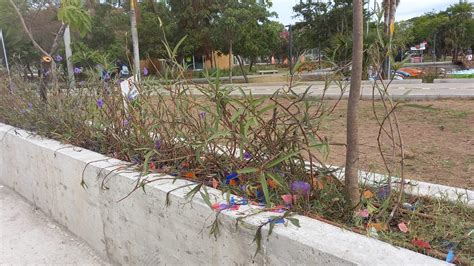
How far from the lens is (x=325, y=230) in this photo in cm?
161

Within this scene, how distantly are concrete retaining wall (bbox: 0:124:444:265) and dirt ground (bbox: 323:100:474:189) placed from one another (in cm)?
86

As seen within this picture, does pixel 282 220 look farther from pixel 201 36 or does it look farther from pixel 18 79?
pixel 201 36

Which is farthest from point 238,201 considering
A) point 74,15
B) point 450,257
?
point 74,15

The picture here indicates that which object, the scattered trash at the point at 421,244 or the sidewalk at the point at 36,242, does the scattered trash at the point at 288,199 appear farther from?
the sidewalk at the point at 36,242

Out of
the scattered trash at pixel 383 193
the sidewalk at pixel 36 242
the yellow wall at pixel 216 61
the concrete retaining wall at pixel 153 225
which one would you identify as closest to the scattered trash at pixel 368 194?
the scattered trash at pixel 383 193

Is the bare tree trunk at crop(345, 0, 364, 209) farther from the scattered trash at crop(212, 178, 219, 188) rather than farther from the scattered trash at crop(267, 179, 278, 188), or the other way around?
the scattered trash at crop(212, 178, 219, 188)

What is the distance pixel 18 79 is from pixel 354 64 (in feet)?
16.7

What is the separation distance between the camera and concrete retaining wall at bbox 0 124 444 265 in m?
1.49

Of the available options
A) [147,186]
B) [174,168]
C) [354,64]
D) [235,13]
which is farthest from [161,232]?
[235,13]

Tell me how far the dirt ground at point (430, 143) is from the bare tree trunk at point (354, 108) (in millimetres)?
478

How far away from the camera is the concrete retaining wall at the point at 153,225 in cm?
149

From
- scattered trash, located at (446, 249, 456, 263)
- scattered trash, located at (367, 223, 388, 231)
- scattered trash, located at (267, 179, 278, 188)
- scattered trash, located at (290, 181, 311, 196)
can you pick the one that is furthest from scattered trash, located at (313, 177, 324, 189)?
scattered trash, located at (446, 249, 456, 263)

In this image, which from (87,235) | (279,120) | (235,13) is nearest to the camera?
(279,120)

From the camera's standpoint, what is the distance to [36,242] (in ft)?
10.6
